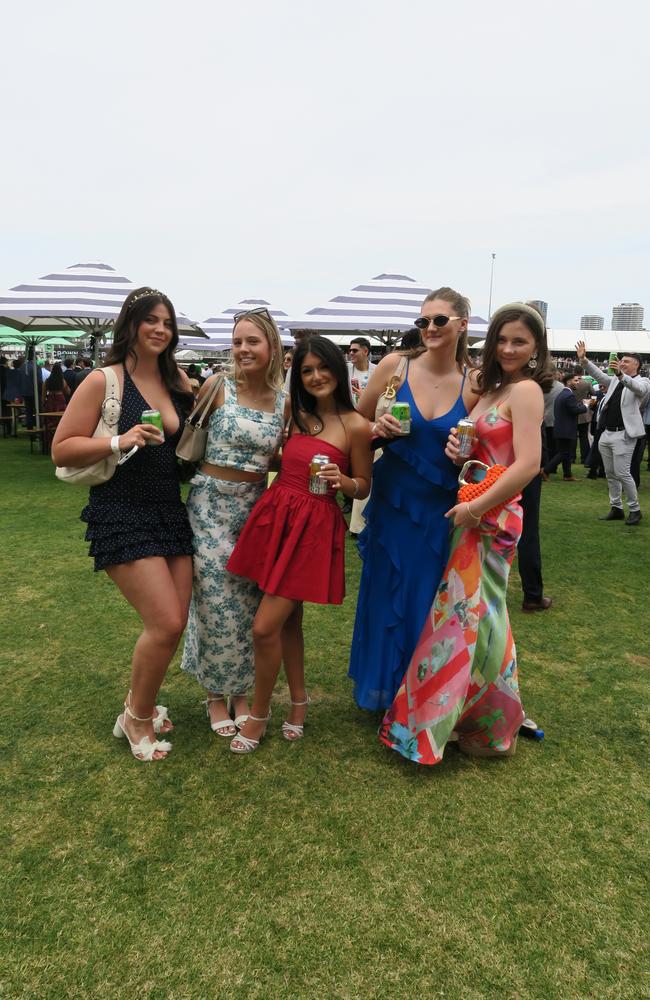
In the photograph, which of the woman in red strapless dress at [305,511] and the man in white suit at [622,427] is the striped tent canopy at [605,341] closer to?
the man in white suit at [622,427]

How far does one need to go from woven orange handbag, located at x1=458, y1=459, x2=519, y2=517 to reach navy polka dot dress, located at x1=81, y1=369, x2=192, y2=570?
124 centimetres

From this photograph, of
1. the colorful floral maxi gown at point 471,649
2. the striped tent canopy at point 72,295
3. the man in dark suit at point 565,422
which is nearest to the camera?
the colorful floral maxi gown at point 471,649

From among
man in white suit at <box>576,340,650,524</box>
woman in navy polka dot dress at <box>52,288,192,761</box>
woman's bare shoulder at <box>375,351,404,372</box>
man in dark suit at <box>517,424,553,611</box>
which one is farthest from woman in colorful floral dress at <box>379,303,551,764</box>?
man in white suit at <box>576,340,650,524</box>

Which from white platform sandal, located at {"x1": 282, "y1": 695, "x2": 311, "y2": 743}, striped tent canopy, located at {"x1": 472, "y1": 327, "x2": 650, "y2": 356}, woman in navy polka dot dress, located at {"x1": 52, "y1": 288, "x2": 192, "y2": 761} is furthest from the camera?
striped tent canopy, located at {"x1": 472, "y1": 327, "x2": 650, "y2": 356}

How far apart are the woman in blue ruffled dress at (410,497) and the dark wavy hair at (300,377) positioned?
225mm

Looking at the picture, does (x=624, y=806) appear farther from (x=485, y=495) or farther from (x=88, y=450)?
(x=88, y=450)

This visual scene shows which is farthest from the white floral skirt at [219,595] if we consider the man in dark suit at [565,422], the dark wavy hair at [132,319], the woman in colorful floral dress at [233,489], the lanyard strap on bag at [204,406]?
the man in dark suit at [565,422]

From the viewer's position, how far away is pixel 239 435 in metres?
2.82

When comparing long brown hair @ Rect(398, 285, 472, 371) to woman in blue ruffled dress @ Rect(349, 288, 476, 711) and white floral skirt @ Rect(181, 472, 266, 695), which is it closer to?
woman in blue ruffled dress @ Rect(349, 288, 476, 711)

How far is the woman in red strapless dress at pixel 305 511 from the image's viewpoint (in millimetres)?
2730

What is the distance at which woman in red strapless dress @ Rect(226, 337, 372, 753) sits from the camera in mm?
2730

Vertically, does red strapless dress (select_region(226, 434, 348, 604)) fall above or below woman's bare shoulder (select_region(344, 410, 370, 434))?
below

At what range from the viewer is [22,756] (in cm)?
289

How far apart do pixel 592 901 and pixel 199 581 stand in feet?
6.31
